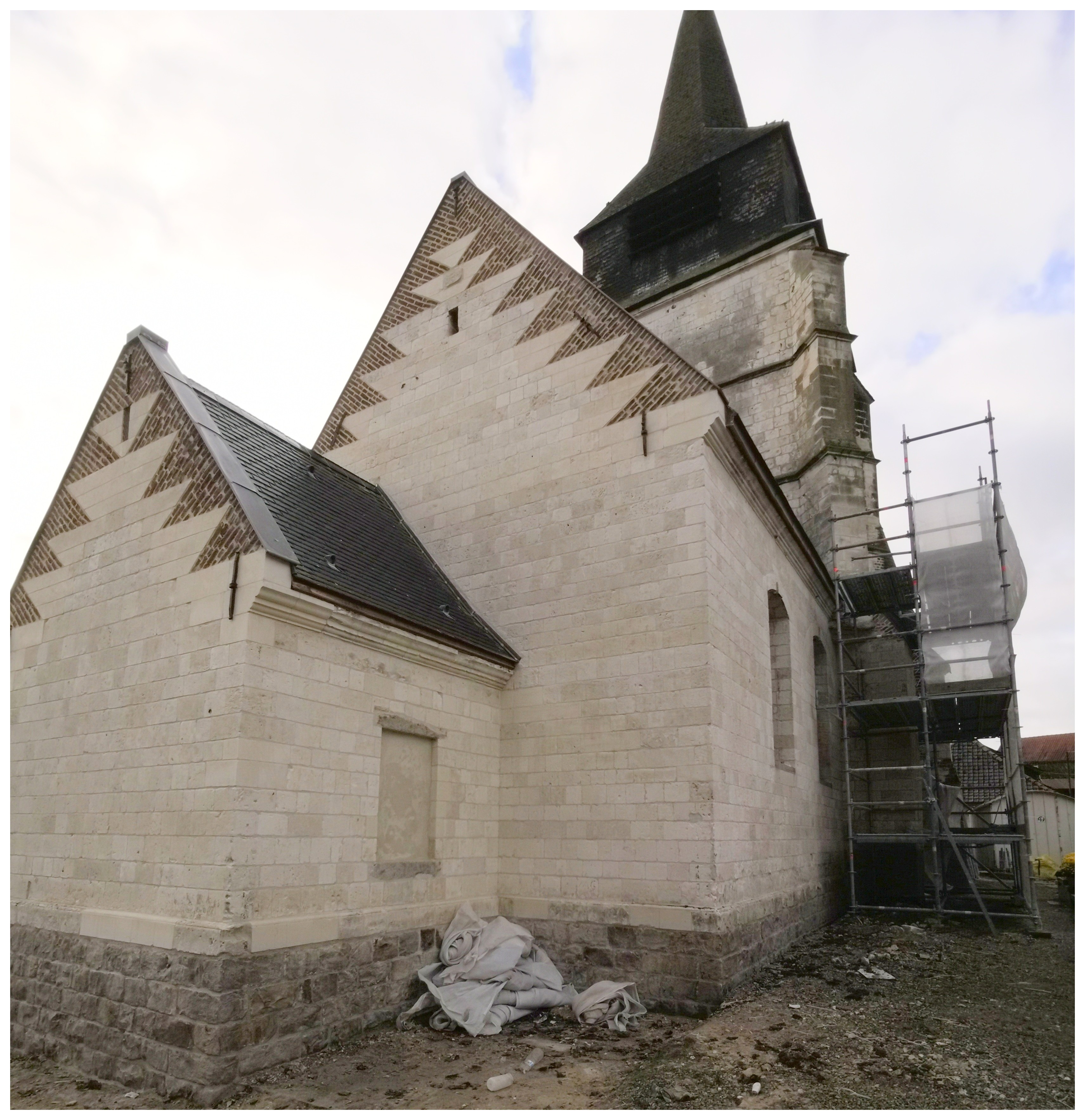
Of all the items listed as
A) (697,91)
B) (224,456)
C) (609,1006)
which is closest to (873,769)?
(609,1006)

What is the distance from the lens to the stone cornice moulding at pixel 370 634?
6.55 metres

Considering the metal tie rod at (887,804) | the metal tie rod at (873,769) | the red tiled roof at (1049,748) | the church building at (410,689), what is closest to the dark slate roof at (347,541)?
the church building at (410,689)

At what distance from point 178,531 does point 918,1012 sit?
7.68 m

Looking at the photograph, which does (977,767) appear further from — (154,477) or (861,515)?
(154,477)

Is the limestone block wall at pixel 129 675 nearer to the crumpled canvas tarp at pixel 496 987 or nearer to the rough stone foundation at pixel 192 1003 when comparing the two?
the rough stone foundation at pixel 192 1003

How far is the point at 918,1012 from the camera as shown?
23.1 ft

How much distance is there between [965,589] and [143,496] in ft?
37.6

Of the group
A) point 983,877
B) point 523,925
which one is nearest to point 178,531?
point 523,925

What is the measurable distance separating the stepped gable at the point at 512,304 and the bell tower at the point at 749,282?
6.12m

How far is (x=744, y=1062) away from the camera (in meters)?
5.82

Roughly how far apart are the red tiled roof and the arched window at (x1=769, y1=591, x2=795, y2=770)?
3167 centimetres

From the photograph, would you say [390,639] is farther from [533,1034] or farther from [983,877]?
[983,877]

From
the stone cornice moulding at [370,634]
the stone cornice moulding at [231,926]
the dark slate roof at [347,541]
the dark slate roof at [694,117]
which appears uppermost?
the dark slate roof at [694,117]

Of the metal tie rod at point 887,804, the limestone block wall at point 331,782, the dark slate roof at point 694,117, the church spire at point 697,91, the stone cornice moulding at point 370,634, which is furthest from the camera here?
the church spire at point 697,91
